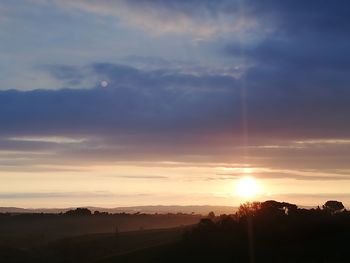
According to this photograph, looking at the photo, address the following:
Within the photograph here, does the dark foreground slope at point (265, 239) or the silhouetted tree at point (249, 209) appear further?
the silhouetted tree at point (249, 209)

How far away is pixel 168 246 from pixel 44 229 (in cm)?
5653

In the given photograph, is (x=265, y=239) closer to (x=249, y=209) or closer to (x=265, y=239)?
(x=265, y=239)

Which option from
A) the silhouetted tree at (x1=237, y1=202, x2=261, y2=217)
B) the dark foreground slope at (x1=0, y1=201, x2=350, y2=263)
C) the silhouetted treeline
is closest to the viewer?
the silhouetted treeline

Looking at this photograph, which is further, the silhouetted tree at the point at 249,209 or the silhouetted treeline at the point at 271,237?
the silhouetted tree at the point at 249,209

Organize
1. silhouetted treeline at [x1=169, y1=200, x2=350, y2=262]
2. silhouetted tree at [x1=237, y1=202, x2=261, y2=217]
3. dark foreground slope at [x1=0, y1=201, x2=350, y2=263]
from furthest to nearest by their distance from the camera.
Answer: silhouetted tree at [x1=237, y1=202, x2=261, y2=217] < dark foreground slope at [x1=0, y1=201, x2=350, y2=263] < silhouetted treeline at [x1=169, y1=200, x2=350, y2=262]

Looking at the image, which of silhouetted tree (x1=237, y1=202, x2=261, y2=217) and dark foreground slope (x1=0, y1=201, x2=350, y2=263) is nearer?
dark foreground slope (x1=0, y1=201, x2=350, y2=263)

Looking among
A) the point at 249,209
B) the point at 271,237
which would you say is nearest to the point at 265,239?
the point at 271,237

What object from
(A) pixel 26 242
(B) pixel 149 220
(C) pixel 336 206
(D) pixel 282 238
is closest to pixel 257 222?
(D) pixel 282 238

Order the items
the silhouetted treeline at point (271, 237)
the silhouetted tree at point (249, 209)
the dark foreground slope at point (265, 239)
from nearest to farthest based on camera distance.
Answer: the silhouetted treeline at point (271, 237) < the dark foreground slope at point (265, 239) < the silhouetted tree at point (249, 209)

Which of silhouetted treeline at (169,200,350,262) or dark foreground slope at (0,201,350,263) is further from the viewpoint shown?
dark foreground slope at (0,201,350,263)

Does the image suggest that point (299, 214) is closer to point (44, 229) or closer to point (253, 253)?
point (253, 253)

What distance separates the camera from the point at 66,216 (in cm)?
11419

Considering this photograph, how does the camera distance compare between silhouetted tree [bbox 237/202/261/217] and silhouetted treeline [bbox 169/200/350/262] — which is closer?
silhouetted treeline [bbox 169/200/350/262]

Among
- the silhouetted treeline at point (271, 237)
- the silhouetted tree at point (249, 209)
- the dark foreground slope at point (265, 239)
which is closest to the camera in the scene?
the silhouetted treeline at point (271, 237)
